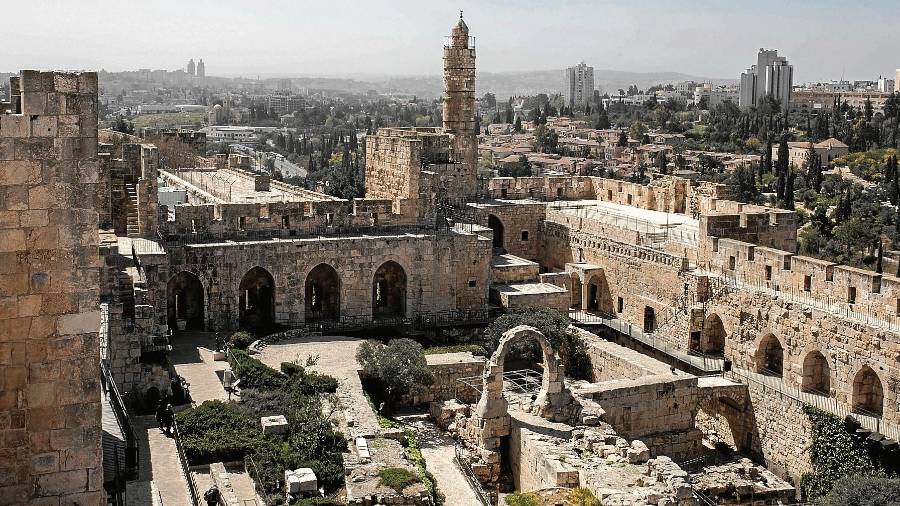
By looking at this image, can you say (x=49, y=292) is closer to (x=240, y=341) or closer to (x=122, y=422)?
(x=122, y=422)

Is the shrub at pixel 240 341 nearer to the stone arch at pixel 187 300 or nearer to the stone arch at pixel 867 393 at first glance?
the stone arch at pixel 187 300

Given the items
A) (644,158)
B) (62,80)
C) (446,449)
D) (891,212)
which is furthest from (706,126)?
(62,80)

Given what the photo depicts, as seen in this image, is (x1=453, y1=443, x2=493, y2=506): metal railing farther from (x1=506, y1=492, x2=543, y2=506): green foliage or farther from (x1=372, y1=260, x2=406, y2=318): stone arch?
(x1=372, y1=260, x2=406, y2=318): stone arch

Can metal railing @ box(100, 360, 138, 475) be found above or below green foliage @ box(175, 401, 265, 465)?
above

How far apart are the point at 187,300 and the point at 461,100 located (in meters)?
9.95

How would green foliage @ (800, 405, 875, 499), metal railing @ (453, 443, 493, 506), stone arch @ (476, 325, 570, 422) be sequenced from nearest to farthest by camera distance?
metal railing @ (453, 443, 493, 506) < stone arch @ (476, 325, 570, 422) < green foliage @ (800, 405, 875, 499)

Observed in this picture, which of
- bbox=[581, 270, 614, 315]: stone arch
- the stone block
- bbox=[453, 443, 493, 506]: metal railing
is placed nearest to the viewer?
bbox=[453, 443, 493, 506]: metal railing

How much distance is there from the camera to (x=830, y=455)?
1684cm

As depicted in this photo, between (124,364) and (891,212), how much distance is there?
44.1 metres

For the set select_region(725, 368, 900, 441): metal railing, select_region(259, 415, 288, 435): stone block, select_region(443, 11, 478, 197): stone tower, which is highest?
select_region(443, 11, 478, 197): stone tower

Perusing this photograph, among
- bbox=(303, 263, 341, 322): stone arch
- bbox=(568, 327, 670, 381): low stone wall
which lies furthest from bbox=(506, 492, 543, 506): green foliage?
bbox=(303, 263, 341, 322): stone arch

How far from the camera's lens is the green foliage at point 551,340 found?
792 inches

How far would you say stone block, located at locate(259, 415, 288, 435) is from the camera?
1469cm

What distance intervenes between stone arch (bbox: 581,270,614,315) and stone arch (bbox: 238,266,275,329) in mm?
7648
